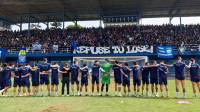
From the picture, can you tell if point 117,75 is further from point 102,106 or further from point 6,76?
point 6,76

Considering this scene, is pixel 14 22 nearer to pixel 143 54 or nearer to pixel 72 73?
pixel 143 54

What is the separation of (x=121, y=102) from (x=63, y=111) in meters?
3.94

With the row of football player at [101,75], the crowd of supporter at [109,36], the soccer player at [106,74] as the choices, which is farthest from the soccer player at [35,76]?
the crowd of supporter at [109,36]

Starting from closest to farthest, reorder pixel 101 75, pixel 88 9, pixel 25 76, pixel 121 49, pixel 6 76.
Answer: pixel 25 76 → pixel 6 76 → pixel 101 75 → pixel 121 49 → pixel 88 9

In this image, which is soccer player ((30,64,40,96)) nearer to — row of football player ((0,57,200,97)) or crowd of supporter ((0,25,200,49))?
row of football player ((0,57,200,97))

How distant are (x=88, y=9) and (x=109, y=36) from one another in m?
5.21

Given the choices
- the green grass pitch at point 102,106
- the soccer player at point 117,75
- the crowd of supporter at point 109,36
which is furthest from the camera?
the crowd of supporter at point 109,36

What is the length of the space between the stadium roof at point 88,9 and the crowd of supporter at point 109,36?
8.34 feet

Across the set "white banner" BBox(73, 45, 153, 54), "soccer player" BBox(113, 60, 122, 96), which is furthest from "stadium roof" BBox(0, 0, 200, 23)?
"soccer player" BBox(113, 60, 122, 96)

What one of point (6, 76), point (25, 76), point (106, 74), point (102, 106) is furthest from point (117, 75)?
point (6, 76)

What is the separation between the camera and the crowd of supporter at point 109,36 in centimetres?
5106

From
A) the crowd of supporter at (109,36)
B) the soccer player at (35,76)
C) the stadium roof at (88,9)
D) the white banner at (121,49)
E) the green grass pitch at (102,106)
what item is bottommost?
the green grass pitch at (102,106)

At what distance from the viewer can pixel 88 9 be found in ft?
179

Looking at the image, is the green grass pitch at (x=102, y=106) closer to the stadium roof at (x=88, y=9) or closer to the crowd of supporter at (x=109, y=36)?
the crowd of supporter at (x=109, y=36)
